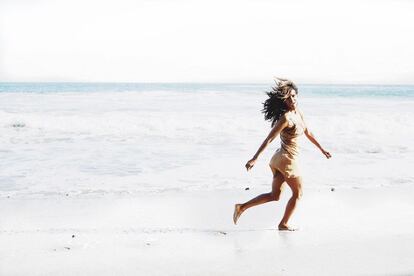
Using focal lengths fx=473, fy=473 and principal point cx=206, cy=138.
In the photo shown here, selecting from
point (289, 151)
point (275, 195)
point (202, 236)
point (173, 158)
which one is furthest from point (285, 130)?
point (173, 158)

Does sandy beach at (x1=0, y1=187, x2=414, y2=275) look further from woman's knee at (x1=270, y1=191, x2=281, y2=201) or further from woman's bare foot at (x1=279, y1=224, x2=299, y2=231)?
woman's knee at (x1=270, y1=191, x2=281, y2=201)

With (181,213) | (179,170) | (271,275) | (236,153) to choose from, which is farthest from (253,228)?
(236,153)

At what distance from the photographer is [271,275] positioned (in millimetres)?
3840

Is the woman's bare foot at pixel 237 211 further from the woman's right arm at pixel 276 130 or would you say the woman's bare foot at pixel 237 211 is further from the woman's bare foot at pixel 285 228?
the woman's right arm at pixel 276 130

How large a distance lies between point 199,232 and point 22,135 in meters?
11.6

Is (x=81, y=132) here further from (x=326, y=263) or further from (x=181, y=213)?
(x=326, y=263)

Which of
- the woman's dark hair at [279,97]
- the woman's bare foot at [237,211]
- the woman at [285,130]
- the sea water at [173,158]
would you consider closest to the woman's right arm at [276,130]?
the woman at [285,130]

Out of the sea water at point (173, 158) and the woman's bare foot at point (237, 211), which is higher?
the woman's bare foot at point (237, 211)

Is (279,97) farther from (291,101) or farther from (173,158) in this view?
(173,158)

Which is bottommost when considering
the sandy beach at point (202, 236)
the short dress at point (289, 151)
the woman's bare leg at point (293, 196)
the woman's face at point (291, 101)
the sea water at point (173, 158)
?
the sea water at point (173, 158)

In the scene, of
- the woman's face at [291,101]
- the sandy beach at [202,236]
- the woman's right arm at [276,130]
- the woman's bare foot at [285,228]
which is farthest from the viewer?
the woman's bare foot at [285,228]

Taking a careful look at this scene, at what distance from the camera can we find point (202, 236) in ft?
16.5

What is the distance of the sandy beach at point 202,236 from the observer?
4.06m

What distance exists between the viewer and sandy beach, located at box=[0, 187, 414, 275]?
4.06 meters
